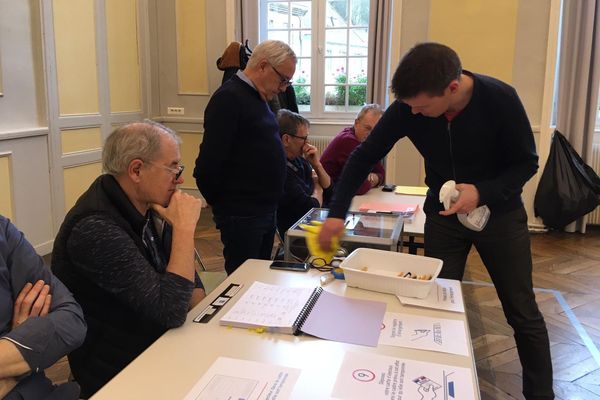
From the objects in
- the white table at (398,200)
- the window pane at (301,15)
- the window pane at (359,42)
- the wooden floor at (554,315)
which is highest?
the window pane at (301,15)

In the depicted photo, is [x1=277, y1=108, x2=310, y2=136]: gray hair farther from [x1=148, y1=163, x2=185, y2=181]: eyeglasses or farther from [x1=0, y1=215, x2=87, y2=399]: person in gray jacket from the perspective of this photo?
[x1=0, y1=215, x2=87, y2=399]: person in gray jacket

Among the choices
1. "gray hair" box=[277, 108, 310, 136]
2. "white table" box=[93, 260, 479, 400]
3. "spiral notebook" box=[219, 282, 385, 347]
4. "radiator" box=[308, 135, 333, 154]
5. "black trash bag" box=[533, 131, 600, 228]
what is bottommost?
"black trash bag" box=[533, 131, 600, 228]

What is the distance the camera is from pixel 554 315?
3.07 metres

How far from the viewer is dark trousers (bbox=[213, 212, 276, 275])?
231 cm

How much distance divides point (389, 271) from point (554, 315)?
6.03ft

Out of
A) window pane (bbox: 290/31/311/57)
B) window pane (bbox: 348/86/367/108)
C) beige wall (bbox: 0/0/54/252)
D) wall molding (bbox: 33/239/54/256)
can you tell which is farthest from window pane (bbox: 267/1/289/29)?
wall molding (bbox: 33/239/54/256)

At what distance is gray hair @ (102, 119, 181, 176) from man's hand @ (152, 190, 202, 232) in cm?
14

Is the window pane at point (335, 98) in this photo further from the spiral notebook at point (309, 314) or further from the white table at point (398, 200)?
the spiral notebook at point (309, 314)

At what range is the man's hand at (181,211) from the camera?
151 cm

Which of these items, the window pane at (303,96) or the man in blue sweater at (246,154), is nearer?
the man in blue sweater at (246,154)

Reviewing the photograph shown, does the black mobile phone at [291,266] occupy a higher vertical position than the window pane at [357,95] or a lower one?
lower

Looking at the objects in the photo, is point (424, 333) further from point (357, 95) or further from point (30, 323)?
point (357, 95)

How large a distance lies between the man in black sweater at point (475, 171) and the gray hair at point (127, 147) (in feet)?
2.07

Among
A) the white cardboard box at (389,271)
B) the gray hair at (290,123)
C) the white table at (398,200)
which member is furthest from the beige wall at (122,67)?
the white cardboard box at (389,271)
